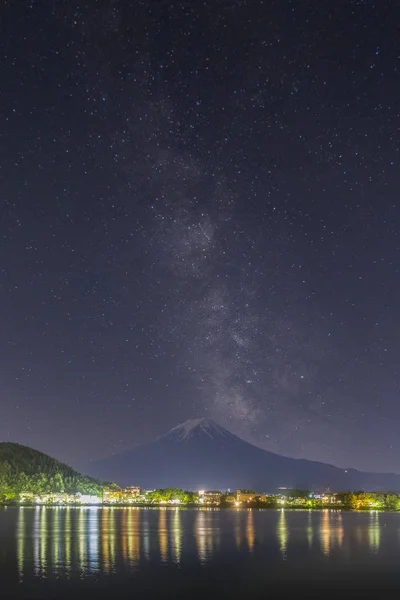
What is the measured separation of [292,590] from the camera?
35.0m

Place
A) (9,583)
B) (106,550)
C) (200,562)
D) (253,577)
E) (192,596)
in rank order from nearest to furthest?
(192,596), (9,583), (253,577), (200,562), (106,550)

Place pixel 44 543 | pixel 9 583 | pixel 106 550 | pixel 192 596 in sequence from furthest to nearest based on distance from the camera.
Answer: pixel 44 543 → pixel 106 550 → pixel 9 583 → pixel 192 596

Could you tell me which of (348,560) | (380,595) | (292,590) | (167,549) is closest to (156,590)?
(292,590)

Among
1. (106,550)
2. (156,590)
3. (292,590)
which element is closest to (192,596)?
(156,590)

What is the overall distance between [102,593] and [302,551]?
84.5ft

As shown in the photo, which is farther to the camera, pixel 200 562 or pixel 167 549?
pixel 167 549

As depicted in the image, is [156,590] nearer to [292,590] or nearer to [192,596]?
[192,596]

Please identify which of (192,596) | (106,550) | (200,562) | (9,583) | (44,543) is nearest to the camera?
(192,596)

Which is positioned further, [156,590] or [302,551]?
[302,551]

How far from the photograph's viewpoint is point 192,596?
33188mm

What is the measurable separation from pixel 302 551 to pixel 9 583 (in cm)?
2632

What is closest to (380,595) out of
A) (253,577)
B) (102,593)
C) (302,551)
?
(253,577)

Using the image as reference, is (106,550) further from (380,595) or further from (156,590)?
(380,595)

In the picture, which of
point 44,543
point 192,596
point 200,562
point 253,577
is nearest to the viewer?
point 192,596
